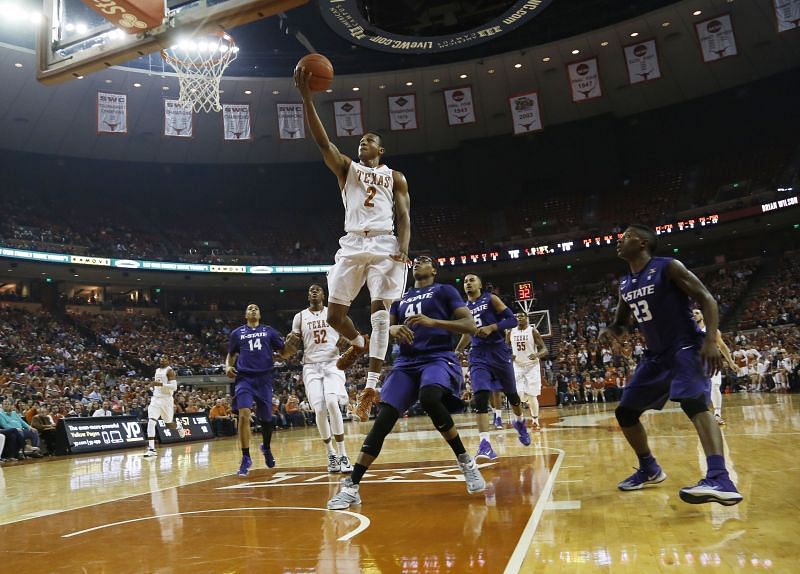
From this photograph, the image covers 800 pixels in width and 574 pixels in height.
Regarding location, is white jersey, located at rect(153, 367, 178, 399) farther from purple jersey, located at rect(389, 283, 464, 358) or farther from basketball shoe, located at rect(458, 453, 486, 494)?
basketball shoe, located at rect(458, 453, 486, 494)

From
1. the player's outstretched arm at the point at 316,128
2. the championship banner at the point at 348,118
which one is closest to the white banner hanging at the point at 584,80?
the championship banner at the point at 348,118

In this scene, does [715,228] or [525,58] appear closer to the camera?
[525,58]

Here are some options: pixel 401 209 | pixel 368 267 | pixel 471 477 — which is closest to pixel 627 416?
pixel 471 477

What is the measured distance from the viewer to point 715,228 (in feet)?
98.1

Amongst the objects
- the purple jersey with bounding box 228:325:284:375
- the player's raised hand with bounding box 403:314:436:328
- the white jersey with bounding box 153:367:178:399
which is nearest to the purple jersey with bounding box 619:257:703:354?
the player's raised hand with bounding box 403:314:436:328

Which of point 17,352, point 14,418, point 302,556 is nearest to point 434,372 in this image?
point 302,556

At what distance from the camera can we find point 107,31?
7977 mm

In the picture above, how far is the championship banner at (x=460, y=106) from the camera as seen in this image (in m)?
26.2

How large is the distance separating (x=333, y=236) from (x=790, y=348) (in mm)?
23240

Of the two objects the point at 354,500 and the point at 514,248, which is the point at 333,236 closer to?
the point at 514,248

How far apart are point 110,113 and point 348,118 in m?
8.79

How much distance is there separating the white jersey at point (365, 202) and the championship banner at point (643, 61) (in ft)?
71.3

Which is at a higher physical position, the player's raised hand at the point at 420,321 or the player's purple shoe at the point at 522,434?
the player's raised hand at the point at 420,321

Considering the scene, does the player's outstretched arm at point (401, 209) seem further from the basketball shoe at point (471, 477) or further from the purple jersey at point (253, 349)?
the purple jersey at point (253, 349)
